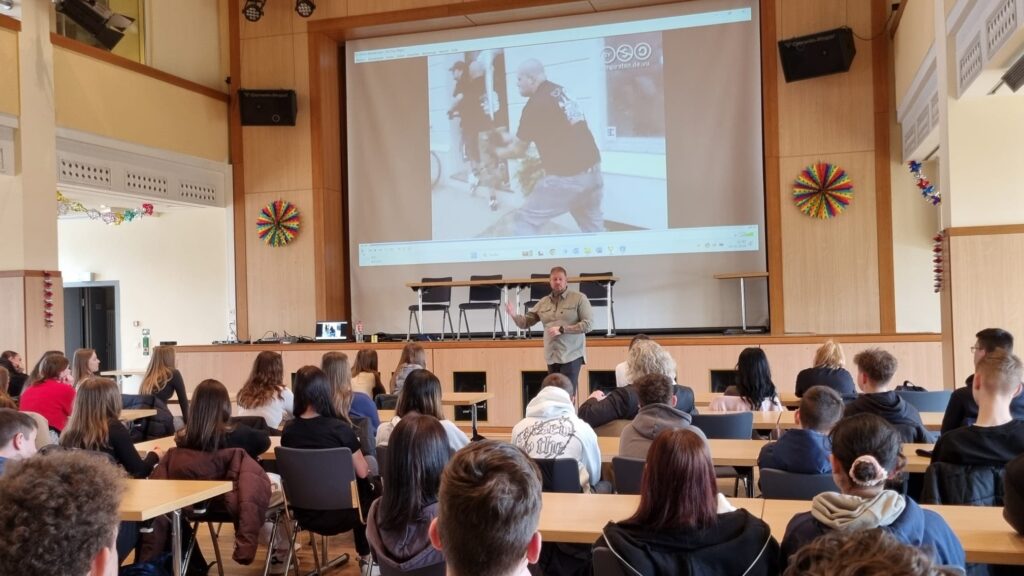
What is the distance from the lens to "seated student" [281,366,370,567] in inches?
167

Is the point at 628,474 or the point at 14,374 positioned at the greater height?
the point at 14,374

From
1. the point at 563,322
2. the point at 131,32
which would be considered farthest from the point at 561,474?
the point at 131,32

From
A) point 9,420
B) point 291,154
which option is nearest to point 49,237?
point 291,154

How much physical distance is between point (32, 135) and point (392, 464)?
8080mm

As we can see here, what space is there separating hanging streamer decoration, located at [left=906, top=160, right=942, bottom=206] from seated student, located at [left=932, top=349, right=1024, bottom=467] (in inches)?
256

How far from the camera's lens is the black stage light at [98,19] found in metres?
9.75

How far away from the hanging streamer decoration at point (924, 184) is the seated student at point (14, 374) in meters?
8.84

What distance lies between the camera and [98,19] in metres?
9.97

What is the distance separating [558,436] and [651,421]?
41 cm

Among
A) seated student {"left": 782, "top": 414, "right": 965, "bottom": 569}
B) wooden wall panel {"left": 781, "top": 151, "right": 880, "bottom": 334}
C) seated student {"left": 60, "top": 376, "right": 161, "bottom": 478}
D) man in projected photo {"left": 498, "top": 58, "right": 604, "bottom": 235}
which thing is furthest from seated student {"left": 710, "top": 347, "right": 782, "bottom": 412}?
man in projected photo {"left": 498, "top": 58, "right": 604, "bottom": 235}

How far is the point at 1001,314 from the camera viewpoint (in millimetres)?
6609

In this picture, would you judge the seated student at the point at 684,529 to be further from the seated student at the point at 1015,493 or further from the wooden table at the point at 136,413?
the wooden table at the point at 136,413

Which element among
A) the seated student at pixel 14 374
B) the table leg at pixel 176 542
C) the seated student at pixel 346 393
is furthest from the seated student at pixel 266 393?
the seated student at pixel 14 374

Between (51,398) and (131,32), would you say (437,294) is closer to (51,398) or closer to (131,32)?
(131,32)
